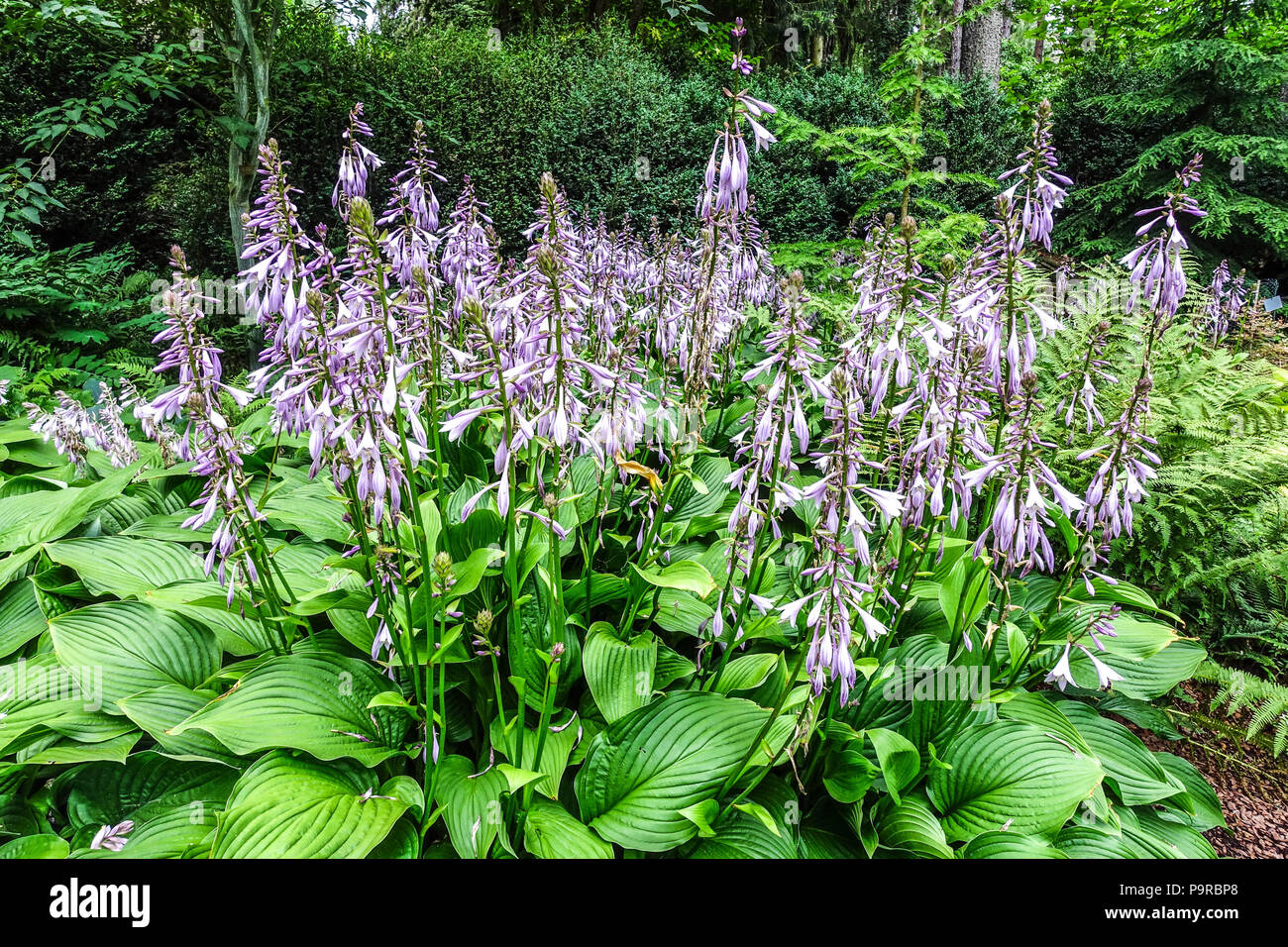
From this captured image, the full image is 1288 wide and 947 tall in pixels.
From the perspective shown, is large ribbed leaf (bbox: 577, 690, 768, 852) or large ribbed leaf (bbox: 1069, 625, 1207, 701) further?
large ribbed leaf (bbox: 1069, 625, 1207, 701)

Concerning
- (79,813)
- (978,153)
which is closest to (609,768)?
(79,813)

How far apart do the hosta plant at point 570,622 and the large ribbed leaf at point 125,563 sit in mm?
15

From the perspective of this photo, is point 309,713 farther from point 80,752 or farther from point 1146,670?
point 1146,670

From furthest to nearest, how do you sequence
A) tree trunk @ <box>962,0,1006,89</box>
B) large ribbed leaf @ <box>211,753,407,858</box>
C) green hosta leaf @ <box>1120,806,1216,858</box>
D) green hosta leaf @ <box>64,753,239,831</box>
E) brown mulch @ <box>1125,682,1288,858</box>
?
→ tree trunk @ <box>962,0,1006,89</box> → brown mulch @ <box>1125,682,1288,858</box> → green hosta leaf @ <box>1120,806,1216,858</box> → green hosta leaf @ <box>64,753,239,831</box> → large ribbed leaf @ <box>211,753,407,858</box>

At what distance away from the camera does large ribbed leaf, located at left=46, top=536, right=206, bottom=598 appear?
2805 millimetres

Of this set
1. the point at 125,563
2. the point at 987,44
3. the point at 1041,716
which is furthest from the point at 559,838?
the point at 987,44

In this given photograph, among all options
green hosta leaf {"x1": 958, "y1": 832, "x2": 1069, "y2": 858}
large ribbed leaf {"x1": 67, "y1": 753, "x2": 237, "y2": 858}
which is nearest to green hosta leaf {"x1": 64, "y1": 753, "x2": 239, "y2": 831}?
large ribbed leaf {"x1": 67, "y1": 753, "x2": 237, "y2": 858}

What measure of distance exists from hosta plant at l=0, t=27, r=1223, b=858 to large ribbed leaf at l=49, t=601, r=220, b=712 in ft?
0.04

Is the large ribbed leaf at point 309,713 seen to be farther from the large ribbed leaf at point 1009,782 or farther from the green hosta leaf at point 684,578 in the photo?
the large ribbed leaf at point 1009,782

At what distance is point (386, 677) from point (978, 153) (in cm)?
1230

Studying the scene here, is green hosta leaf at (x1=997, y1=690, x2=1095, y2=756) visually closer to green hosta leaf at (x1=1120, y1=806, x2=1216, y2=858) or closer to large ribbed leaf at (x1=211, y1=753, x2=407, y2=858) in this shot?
green hosta leaf at (x1=1120, y1=806, x2=1216, y2=858)

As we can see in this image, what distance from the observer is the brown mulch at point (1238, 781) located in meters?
2.95

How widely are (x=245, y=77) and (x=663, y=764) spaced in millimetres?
7053

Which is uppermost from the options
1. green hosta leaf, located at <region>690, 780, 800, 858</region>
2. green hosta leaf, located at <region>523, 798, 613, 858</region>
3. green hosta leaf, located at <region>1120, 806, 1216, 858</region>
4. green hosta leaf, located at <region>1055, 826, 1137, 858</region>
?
green hosta leaf, located at <region>523, 798, 613, 858</region>
